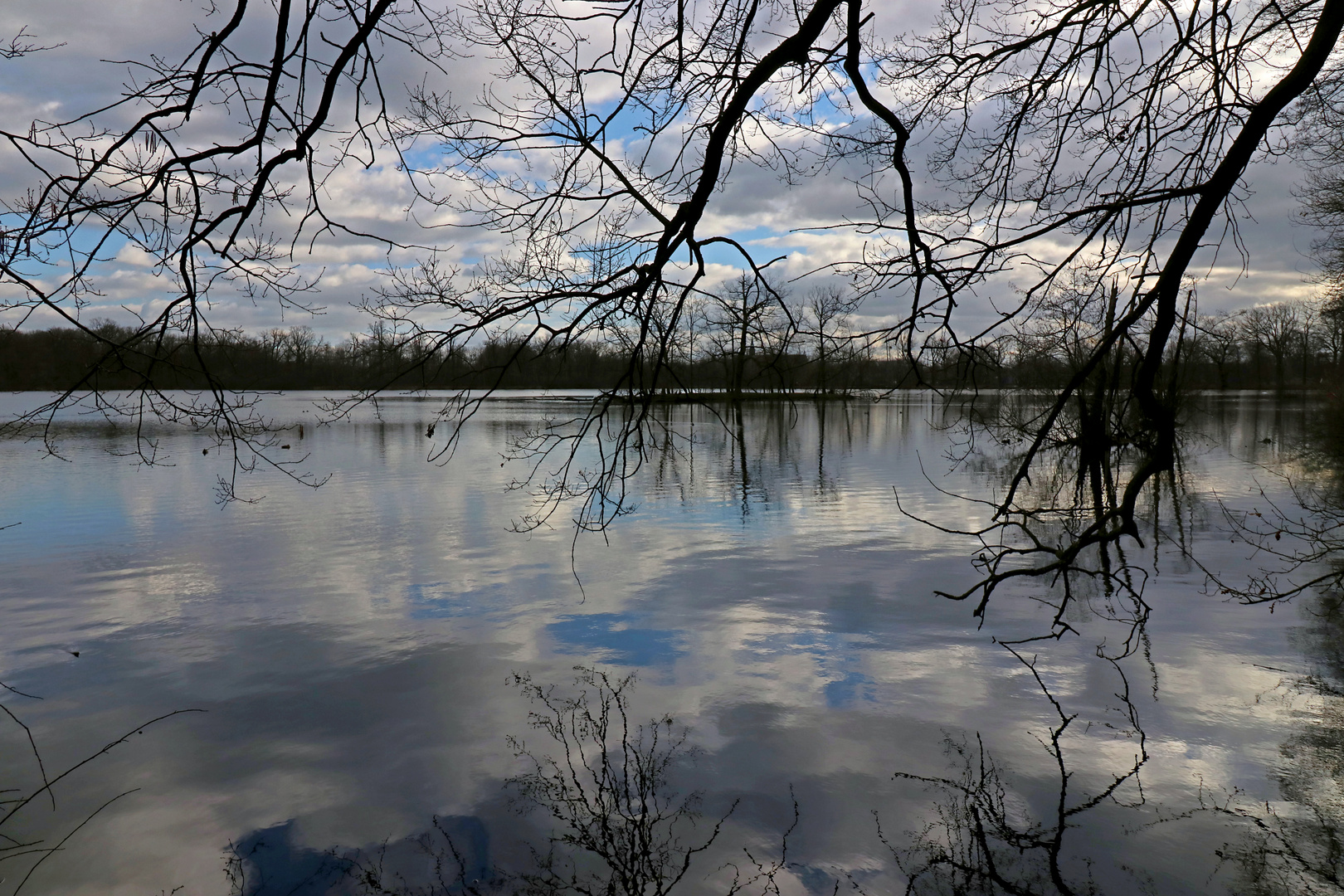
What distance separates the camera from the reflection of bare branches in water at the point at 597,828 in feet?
15.0

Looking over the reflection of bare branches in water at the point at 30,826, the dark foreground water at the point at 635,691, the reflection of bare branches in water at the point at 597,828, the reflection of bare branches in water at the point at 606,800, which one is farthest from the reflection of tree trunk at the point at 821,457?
the reflection of bare branches in water at the point at 30,826

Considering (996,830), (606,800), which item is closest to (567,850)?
(606,800)

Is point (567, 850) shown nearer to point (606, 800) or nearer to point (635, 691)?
point (606, 800)

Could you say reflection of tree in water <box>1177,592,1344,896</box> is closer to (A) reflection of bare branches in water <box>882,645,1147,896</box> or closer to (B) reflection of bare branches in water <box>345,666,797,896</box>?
(A) reflection of bare branches in water <box>882,645,1147,896</box>

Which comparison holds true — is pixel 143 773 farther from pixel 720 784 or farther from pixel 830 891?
pixel 830 891

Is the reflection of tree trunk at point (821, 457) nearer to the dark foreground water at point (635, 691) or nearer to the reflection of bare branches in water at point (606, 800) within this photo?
the dark foreground water at point (635, 691)

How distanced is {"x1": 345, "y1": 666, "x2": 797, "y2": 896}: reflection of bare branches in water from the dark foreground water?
116 mm

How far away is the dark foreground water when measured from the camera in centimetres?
496

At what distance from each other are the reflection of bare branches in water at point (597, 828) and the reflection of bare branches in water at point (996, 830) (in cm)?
78

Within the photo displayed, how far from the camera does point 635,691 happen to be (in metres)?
6.98

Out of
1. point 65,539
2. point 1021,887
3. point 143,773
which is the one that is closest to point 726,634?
point 1021,887

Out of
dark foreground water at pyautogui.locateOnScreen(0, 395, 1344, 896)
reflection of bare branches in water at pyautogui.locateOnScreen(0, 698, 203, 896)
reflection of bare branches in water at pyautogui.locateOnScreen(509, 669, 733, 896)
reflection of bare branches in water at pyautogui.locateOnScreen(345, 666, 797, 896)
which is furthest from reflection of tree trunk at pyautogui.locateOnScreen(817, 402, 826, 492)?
reflection of bare branches in water at pyautogui.locateOnScreen(0, 698, 203, 896)

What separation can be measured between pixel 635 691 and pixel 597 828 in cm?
191

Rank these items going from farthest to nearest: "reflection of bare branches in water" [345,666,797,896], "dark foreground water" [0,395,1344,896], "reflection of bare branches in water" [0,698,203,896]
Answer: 1. "dark foreground water" [0,395,1344,896]
2. "reflection of bare branches in water" [0,698,203,896]
3. "reflection of bare branches in water" [345,666,797,896]
